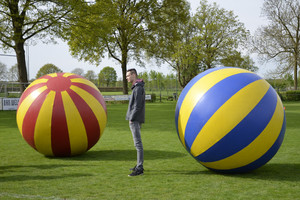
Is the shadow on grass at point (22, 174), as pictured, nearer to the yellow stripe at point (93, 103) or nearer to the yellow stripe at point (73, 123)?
the yellow stripe at point (73, 123)

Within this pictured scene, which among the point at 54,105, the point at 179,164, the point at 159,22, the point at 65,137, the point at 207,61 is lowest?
the point at 179,164

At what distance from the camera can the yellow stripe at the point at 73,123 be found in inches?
269

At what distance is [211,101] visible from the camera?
5273mm

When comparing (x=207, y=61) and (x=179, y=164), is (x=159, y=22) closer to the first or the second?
(x=207, y=61)

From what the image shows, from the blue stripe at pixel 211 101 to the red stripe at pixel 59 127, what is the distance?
275 centimetres

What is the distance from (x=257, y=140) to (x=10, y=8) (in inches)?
831

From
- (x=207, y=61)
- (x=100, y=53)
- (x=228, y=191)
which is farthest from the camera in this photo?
(x=207, y=61)

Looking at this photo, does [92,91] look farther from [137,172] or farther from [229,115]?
[229,115]

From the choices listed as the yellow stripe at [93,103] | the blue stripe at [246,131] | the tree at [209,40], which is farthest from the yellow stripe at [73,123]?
the tree at [209,40]

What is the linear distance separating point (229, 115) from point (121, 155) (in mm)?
3346

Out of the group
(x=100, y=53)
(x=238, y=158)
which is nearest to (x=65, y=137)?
(x=238, y=158)

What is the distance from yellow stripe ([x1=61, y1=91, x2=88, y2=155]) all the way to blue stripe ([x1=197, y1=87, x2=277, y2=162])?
118 inches

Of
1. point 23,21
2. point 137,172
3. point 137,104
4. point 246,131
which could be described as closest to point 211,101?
point 246,131

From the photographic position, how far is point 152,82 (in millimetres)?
74375
